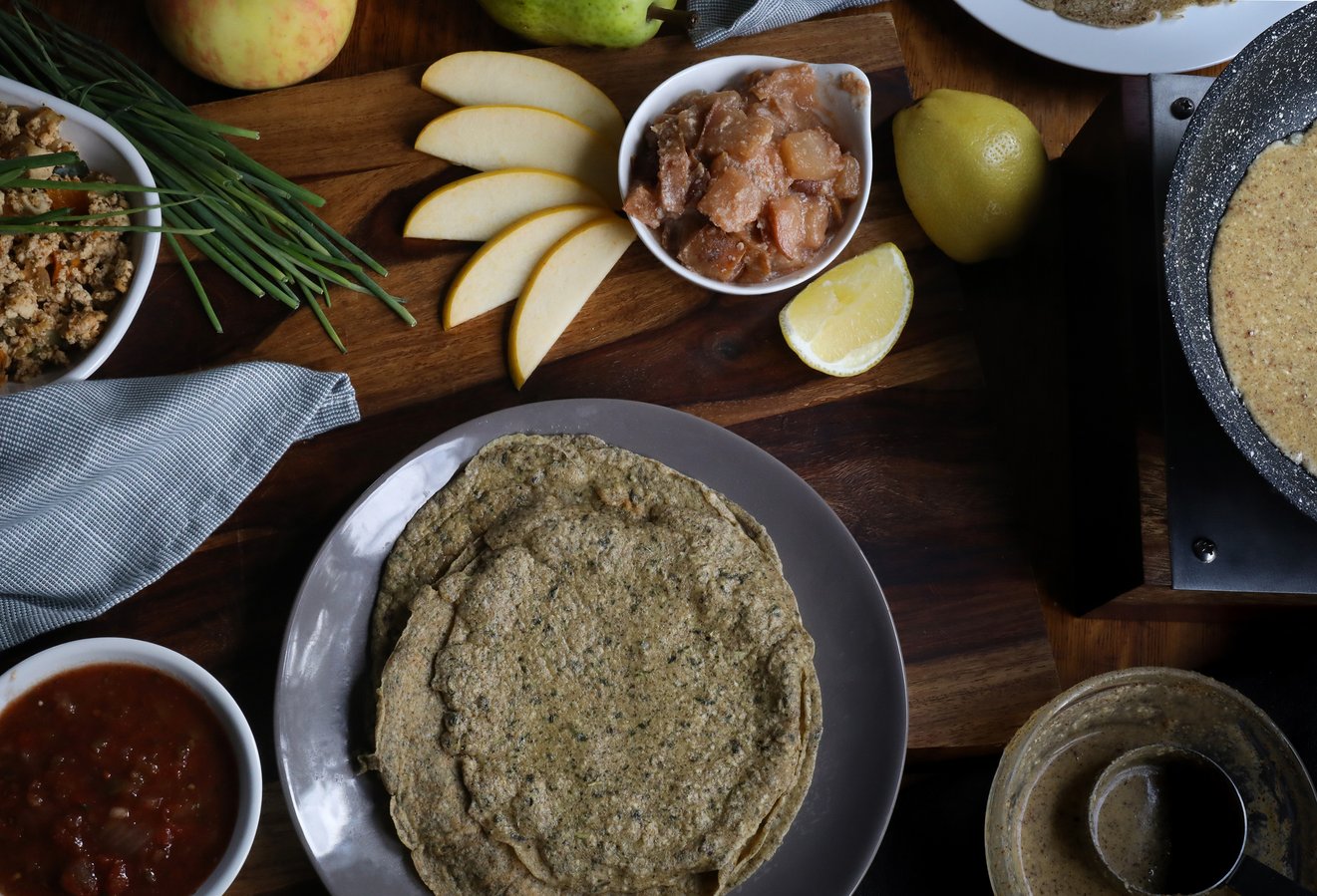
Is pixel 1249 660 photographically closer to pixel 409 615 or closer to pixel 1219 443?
pixel 1219 443

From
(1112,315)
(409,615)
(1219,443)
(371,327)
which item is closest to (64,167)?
(371,327)

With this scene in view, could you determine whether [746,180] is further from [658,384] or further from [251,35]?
[251,35]

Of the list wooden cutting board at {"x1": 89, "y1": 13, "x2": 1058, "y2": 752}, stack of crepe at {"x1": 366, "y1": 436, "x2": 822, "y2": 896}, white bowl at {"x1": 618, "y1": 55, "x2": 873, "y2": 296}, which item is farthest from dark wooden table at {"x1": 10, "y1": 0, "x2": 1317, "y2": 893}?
stack of crepe at {"x1": 366, "y1": 436, "x2": 822, "y2": 896}

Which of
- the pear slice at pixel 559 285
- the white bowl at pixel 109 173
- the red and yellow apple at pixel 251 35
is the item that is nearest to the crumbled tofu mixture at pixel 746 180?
the pear slice at pixel 559 285

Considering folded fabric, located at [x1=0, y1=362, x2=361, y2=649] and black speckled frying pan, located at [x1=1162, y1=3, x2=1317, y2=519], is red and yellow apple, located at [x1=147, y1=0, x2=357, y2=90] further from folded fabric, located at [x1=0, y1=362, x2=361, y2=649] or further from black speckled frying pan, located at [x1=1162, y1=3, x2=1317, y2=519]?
black speckled frying pan, located at [x1=1162, y1=3, x2=1317, y2=519]

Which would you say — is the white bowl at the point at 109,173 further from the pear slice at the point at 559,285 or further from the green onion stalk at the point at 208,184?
the pear slice at the point at 559,285
